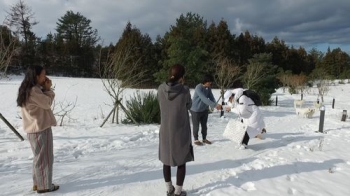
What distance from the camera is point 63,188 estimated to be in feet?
13.4

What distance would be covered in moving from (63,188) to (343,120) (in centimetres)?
1156

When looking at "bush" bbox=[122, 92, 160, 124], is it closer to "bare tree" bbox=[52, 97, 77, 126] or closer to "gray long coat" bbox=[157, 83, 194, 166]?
"bare tree" bbox=[52, 97, 77, 126]

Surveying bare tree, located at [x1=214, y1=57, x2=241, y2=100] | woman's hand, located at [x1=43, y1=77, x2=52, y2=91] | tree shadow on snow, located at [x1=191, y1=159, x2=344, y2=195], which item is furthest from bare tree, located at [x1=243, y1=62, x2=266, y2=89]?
woman's hand, located at [x1=43, y1=77, x2=52, y2=91]

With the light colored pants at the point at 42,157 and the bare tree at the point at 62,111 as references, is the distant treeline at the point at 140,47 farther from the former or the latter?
the light colored pants at the point at 42,157

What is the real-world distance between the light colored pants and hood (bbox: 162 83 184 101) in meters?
1.58

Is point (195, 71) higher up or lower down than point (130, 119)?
higher up

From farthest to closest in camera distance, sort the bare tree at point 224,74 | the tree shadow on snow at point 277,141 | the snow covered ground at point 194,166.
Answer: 1. the bare tree at point 224,74
2. the tree shadow on snow at point 277,141
3. the snow covered ground at point 194,166

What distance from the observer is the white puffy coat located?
21.0 ft

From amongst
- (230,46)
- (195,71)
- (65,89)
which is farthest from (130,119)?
(230,46)

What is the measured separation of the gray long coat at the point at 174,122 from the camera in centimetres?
363

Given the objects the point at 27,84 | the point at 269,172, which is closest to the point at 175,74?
the point at 27,84

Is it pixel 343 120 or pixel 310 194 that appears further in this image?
pixel 343 120


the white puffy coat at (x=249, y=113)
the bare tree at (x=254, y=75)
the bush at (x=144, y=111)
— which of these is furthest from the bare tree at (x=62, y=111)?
the bare tree at (x=254, y=75)

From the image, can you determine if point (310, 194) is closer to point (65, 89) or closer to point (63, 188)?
point (63, 188)
